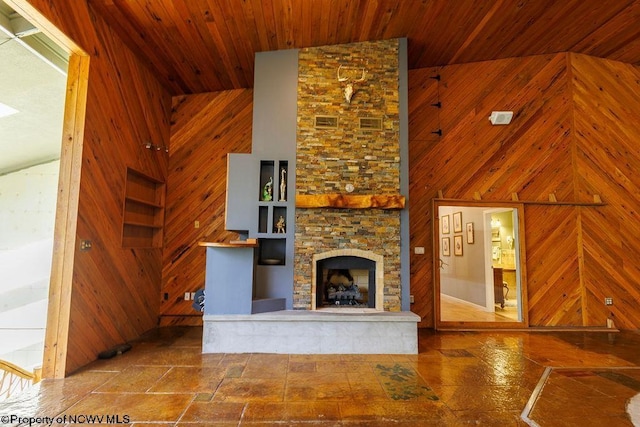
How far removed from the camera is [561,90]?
5145 millimetres

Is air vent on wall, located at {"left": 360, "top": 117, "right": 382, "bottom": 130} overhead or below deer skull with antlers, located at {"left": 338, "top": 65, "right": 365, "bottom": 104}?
below

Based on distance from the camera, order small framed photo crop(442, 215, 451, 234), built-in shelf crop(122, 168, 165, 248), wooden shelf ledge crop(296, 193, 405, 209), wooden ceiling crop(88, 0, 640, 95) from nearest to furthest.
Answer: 1. wooden ceiling crop(88, 0, 640, 95)
2. wooden shelf ledge crop(296, 193, 405, 209)
3. built-in shelf crop(122, 168, 165, 248)
4. small framed photo crop(442, 215, 451, 234)

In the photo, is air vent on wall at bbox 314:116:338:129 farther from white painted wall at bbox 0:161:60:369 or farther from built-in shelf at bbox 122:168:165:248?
white painted wall at bbox 0:161:60:369

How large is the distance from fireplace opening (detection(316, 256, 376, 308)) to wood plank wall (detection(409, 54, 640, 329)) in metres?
1.13

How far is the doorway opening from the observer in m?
4.94

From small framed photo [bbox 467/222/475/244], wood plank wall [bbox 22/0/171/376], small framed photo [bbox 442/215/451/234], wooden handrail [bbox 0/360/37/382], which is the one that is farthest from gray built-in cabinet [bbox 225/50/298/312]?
small framed photo [bbox 467/222/475/244]

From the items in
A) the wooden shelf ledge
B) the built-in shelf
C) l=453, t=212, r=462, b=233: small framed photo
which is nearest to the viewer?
the wooden shelf ledge

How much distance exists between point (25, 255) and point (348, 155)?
16.7ft

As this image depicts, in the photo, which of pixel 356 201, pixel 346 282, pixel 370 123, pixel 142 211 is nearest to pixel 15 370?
pixel 142 211

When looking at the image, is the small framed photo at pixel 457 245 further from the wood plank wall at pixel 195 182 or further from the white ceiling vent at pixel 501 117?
the wood plank wall at pixel 195 182

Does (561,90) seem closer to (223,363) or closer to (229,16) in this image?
(229,16)

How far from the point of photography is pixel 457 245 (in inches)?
204

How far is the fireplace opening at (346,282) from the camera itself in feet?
13.5

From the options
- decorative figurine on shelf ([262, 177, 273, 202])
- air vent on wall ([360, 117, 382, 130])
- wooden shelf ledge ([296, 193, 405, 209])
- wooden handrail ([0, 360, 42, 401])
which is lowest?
wooden handrail ([0, 360, 42, 401])
